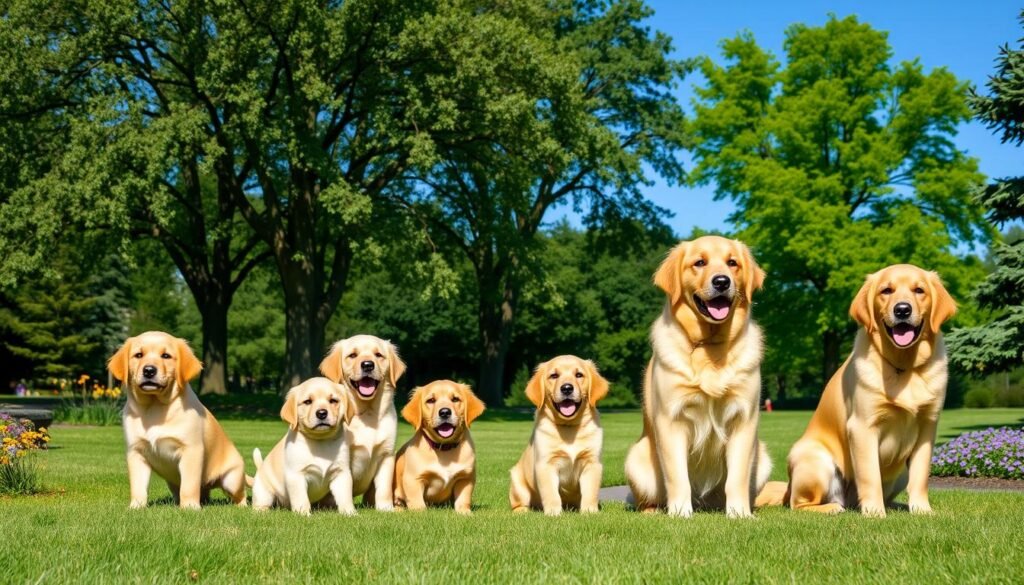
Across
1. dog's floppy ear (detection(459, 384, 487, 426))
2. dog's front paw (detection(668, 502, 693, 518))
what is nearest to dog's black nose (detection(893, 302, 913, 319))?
dog's front paw (detection(668, 502, 693, 518))

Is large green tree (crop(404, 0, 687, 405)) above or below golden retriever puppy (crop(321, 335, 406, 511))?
above

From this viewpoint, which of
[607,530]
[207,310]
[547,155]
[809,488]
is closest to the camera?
[607,530]

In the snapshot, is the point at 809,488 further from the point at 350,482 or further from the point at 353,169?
the point at 353,169

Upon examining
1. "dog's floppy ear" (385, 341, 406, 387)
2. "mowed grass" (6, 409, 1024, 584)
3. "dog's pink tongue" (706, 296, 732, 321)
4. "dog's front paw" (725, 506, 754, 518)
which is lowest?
"dog's front paw" (725, 506, 754, 518)

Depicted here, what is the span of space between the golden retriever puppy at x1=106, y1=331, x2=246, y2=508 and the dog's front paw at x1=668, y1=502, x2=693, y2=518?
361 centimetres

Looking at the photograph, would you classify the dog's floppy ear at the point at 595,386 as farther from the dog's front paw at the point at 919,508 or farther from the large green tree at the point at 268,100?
the large green tree at the point at 268,100

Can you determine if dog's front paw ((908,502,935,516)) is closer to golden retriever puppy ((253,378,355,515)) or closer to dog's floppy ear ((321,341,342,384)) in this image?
golden retriever puppy ((253,378,355,515))

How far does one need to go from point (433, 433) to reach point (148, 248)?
3371 cm

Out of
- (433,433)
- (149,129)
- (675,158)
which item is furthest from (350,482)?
(675,158)

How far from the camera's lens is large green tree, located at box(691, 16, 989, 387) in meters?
33.6

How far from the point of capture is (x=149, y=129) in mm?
24672

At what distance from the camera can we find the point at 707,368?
689cm

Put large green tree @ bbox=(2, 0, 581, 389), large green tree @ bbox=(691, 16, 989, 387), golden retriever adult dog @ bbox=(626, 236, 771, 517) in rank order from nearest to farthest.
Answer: golden retriever adult dog @ bbox=(626, 236, 771, 517), large green tree @ bbox=(2, 0, 581, 389), large green tree @ bbox=(691, 16, 989, 387)

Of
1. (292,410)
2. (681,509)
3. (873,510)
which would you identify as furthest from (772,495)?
(292,410)
